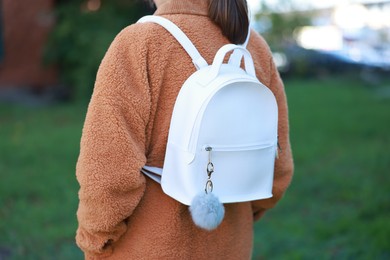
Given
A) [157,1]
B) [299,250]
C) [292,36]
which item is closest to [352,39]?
[292,36]

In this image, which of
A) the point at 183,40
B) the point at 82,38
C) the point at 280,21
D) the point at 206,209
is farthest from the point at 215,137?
the point at 280,21

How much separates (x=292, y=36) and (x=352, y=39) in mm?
15360

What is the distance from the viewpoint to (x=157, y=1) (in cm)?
164

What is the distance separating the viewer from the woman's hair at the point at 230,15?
5.23ft

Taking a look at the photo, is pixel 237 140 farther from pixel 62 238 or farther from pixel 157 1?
pixel 62 238

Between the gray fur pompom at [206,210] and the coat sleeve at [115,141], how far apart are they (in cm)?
18

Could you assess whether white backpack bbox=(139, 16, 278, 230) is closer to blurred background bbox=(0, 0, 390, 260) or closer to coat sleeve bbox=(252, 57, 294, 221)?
coat sleeve bbox=(252, 57, 294, 221)

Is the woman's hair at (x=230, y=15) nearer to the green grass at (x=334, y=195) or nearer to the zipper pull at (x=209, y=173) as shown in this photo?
the zipper pull at (x=209, y=173)

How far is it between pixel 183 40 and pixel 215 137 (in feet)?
0.93

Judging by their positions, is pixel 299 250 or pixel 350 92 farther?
pixel 350 92

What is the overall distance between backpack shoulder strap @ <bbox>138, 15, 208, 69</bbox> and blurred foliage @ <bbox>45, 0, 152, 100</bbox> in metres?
8.92

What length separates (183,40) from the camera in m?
1.53

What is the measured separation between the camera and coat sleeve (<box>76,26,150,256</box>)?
4.79ft

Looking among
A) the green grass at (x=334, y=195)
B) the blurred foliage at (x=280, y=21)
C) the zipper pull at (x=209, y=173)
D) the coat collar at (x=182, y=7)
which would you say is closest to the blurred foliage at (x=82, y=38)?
the green grass at (x=334, y=195)
